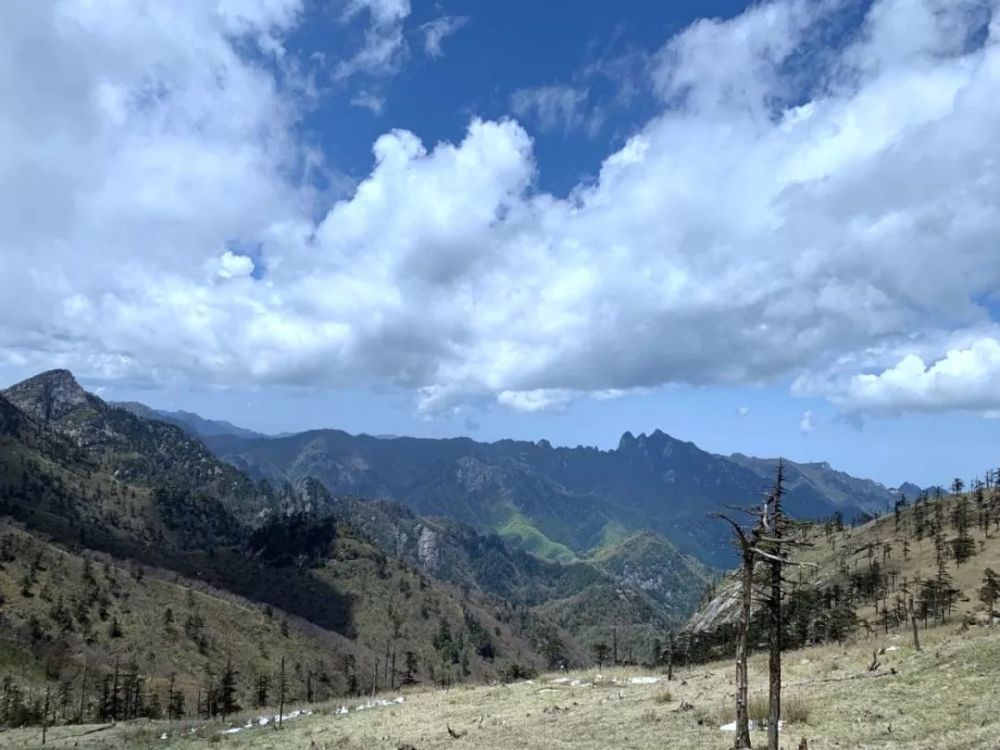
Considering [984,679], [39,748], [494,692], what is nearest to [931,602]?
[494,692]

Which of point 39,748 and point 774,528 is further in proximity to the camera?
point 39,748

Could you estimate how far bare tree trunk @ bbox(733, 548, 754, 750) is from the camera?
27.8 m

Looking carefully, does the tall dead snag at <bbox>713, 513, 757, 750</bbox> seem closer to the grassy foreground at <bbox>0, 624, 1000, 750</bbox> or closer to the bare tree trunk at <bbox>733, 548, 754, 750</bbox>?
the bare tree trunk at <bbox>733, 548, 754, 750</bbox>

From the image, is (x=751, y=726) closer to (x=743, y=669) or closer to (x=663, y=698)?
(x=743, y=669)

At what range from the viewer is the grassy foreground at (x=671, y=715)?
2819cm

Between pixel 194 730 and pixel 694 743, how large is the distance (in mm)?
47454

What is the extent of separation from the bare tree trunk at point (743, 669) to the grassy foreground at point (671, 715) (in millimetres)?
1616

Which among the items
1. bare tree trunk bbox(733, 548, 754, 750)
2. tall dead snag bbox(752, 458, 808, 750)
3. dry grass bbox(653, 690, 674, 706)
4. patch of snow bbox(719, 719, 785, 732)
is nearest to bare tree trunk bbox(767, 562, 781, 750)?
tall dead snag bbox(752, 458, 808, 750)

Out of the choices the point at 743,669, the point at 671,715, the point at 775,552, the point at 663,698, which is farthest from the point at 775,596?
the point at 663,698

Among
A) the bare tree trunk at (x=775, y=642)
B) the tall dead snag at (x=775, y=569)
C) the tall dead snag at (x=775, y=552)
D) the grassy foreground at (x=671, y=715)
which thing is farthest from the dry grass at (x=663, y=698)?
the bare tree trunk at (x=775, y=642)

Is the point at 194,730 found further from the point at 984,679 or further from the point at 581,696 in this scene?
the point at 984,679

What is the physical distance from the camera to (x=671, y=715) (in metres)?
36.8

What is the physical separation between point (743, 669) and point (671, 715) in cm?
973

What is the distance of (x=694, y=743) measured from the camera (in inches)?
1164
